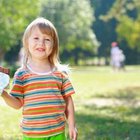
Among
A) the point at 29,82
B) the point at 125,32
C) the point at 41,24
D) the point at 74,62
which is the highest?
the point at 41,24

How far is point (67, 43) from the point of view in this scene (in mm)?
58094

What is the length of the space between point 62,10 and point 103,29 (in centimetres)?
899

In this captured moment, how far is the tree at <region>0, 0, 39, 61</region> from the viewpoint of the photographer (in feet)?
113

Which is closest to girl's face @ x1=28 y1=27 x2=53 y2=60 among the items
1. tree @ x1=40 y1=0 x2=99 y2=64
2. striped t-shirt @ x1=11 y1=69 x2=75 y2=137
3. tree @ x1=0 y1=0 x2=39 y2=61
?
striped t-shirt @ x1=11 y1=69 x2=75 y2=137

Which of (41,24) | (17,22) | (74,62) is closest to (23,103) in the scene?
(41,24)

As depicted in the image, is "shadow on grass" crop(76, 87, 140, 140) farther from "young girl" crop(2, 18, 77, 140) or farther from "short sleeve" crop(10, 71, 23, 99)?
"short sleeve" crop(10, 71, 23, 99)

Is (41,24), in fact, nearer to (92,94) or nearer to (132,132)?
(132,132)

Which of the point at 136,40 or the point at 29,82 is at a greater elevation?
the point at 29,82

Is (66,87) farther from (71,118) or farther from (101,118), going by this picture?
(101,118)

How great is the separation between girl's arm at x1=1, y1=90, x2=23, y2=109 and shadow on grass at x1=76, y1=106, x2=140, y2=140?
338cm

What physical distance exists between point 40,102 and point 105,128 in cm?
454

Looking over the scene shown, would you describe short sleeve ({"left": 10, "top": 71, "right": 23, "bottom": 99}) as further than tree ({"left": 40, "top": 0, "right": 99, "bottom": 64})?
No

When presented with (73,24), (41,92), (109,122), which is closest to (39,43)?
(41,92)

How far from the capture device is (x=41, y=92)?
15.5 ft
